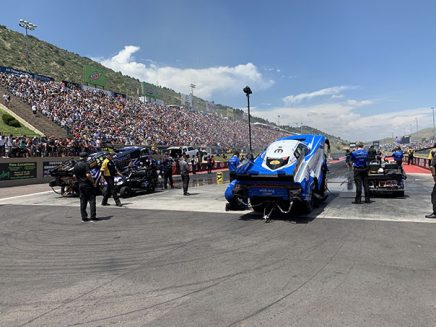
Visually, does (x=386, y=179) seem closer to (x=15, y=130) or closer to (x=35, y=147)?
(x=35, y=147)

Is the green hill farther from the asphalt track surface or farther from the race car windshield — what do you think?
the asphalt track surface

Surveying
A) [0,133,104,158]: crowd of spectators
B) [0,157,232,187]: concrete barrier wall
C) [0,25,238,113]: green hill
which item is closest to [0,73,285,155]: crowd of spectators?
[0,133,104,158]: crowd of spectators

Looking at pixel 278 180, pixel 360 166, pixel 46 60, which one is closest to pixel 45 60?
pixel 46 60

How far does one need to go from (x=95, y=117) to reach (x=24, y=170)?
708 inches

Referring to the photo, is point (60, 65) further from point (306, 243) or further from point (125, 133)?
point (306, 243)

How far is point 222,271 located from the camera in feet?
17.2

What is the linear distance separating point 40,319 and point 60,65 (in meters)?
86.7

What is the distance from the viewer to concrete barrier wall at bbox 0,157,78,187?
2020 cm

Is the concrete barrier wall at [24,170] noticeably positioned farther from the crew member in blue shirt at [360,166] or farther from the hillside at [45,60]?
the hillside at [45,60]

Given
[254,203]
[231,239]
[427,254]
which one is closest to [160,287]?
[231,239]

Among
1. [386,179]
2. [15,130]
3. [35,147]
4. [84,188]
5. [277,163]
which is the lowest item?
[386,179]

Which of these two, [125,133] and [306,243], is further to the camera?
[125,133]

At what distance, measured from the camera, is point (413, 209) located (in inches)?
402

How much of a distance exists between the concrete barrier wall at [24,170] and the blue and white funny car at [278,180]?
15640mm
